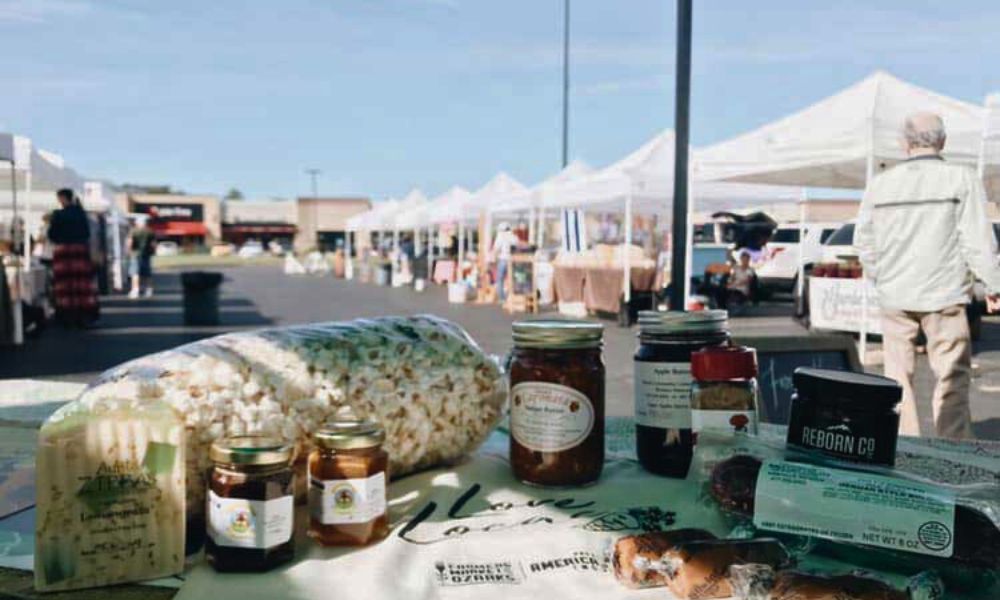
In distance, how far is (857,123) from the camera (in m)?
7.58

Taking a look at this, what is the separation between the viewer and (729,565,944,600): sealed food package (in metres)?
0.91

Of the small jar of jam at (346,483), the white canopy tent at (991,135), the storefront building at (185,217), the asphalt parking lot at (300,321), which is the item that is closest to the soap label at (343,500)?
the small jar of jam at (346,483)

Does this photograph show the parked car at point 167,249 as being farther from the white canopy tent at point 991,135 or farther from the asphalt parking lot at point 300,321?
the white canopy tent at point 991,135

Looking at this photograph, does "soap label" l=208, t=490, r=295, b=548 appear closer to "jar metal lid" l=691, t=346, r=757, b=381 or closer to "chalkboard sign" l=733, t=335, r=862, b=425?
"jar metal lid" l=691, t=346, r=757, b=381

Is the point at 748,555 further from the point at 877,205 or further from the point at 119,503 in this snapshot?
the point at 877,205

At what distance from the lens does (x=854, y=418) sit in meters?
1.21

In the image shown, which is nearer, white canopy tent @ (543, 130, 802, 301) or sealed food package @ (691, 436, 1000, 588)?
sealed food package @ (691, 436, 1000, 588)

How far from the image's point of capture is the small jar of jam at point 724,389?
1294mm

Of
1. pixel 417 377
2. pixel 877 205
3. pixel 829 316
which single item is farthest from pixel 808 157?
pixel 417 377

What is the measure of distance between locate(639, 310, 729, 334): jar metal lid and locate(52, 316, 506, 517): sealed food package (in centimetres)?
29

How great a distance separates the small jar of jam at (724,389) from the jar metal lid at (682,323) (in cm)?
9

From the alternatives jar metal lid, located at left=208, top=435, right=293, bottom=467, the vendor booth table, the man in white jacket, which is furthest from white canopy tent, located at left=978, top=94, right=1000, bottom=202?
jar metal lid, located at left=208, top=435, right=293, bottom=467

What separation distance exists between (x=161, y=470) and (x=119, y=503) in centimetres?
6

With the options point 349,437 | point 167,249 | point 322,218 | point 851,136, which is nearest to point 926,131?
point 349,437
